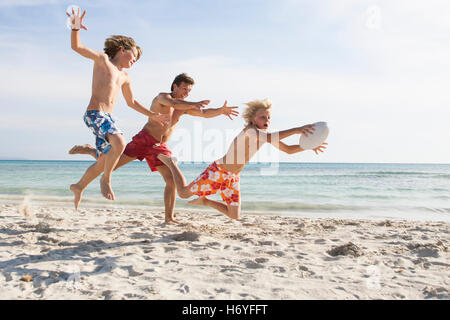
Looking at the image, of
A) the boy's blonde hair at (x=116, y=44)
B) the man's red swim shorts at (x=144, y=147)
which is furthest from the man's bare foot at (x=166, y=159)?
the boy's blonde hair at (x=116, y=44)

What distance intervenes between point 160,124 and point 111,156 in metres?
0.94

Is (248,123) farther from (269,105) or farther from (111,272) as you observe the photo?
(111,272)

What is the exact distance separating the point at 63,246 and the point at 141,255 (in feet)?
3.06

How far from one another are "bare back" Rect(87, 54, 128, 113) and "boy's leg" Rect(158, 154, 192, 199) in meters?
0.93

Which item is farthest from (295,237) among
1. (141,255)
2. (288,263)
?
(141,255)

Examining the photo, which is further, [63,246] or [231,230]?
[231,230]

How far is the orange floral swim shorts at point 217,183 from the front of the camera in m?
4.18

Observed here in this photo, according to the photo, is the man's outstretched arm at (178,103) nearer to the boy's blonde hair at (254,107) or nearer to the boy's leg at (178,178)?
the boy's blonde hair at (254,107)

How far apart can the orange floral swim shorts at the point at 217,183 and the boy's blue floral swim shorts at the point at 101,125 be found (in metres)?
1.05

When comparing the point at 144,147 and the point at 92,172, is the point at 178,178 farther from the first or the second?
the point at 92,172

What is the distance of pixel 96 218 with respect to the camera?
582cm

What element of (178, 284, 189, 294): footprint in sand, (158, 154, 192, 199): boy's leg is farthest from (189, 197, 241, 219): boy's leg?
(178, 284, 189, 294): footprint in sand
